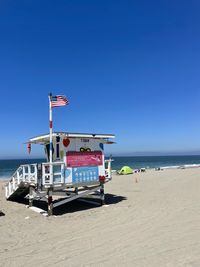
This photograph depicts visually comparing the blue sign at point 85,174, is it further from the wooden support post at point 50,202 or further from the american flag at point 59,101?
the american flag at point 59,101

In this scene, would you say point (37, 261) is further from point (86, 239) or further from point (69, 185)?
point (69, 185)

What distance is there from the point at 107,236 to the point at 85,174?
561 cm

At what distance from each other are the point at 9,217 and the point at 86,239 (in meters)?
5.36

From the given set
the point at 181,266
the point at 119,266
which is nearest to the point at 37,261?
the point at 119,266

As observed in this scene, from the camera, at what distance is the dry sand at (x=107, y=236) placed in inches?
278

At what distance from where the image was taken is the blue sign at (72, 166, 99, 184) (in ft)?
46.4

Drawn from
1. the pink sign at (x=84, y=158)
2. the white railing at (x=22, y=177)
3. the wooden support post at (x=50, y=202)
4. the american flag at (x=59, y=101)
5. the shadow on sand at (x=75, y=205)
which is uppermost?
the american flag at (x=59, y=101)

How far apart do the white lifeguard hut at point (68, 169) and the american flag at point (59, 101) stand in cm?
129

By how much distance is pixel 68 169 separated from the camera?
13961mm

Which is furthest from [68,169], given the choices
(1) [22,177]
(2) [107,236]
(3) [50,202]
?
(2) [107,236]

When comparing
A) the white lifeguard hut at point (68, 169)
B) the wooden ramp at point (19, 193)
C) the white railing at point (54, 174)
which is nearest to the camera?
the white railing at point (54, 174)

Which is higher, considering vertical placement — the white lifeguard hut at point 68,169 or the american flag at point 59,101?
the american flag at point 59,101

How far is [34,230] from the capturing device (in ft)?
34.7

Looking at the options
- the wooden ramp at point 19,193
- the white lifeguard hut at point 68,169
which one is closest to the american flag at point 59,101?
the white lifeguard hut at point 68,169
